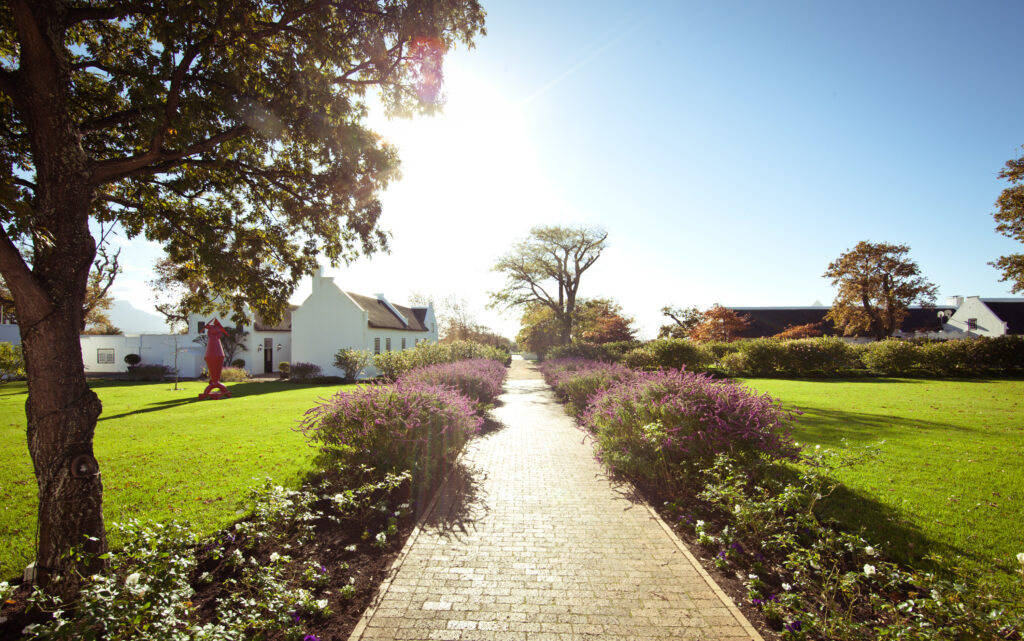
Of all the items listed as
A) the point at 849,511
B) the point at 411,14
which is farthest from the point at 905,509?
the point at 411,14

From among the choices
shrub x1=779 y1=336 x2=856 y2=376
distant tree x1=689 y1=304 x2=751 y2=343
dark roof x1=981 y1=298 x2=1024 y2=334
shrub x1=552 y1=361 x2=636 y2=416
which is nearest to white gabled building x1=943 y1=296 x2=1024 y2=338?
dark roof x1=981 y1=298 x2=1024 y2=334

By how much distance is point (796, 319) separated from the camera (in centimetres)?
4834

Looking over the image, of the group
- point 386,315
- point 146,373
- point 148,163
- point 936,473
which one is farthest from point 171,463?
point 386,315

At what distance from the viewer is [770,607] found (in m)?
3.20

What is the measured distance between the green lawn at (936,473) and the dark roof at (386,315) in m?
26.4

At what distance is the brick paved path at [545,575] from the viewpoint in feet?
10.4

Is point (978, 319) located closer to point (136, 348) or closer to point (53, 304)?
point (53, 304)

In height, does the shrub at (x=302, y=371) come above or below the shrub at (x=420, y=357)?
below

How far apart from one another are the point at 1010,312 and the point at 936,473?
57562mm

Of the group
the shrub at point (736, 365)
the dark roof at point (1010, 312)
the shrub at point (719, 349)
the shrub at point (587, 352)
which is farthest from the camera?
the dark roof at point (1010, 312)

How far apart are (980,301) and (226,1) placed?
221ft

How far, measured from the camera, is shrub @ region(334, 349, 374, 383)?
2527 centimetres

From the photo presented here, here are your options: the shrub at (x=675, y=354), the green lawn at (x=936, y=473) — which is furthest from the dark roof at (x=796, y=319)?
the green lawn at (x=936, y=473)

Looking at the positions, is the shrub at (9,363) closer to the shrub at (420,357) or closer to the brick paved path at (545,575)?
the shrub at (420,357)
